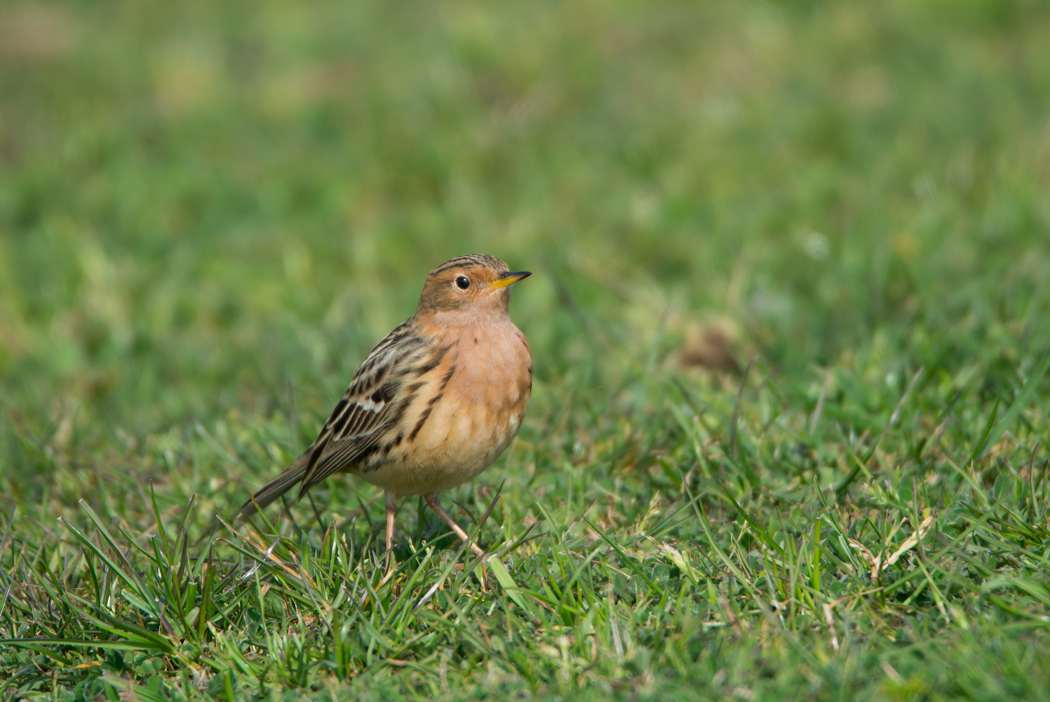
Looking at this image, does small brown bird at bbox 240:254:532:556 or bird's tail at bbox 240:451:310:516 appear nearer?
small brown bird at bbox 240:254:532:556

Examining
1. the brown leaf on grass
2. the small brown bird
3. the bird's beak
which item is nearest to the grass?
the brown leaf on grass

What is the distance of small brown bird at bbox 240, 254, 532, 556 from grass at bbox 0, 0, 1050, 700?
33 cm

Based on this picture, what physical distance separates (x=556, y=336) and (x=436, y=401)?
2.63 metres

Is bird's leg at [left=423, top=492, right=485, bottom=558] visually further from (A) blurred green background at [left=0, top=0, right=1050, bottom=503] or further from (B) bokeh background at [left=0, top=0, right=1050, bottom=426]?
(B) bokeh background at [left=0, top=0, right=1050, bottom=426]

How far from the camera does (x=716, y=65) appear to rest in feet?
36.8

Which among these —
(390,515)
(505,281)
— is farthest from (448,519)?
(505,281)

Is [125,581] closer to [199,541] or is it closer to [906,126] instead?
[199,541]

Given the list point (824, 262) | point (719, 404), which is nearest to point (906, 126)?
point (824, 262)

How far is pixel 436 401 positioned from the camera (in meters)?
5.14

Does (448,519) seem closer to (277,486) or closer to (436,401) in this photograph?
(436,401)

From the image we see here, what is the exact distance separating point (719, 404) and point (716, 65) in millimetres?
6109

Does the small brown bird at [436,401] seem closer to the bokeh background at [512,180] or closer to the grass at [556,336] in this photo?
the grass at [556,336]

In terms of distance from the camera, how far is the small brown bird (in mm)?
5086

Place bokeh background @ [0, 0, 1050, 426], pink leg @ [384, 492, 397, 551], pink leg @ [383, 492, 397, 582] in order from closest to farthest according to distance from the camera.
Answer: pink leg @ [383, 492, 397, 582] < pink leg @ [384, 492, 397, 551] < bokeh background @ [0, 0, 1050, 426]
